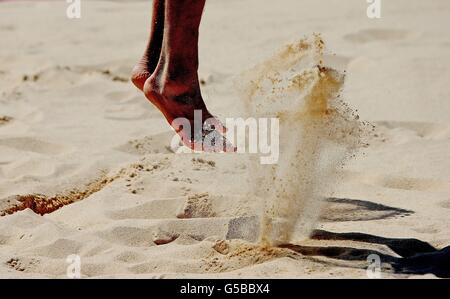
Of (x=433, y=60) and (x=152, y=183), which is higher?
(x=433, y=60)

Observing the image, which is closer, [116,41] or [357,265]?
[357,265]

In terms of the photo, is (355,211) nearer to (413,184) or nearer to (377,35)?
(413,184)

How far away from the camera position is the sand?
2703 mm

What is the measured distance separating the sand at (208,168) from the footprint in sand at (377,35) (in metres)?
0.01

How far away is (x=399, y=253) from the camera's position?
2695 millimetres

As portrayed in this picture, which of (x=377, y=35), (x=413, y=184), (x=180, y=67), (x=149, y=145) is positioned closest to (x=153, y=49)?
(x=180, y=67)

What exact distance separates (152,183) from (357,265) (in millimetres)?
1087

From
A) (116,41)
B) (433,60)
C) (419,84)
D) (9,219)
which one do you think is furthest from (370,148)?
(116,41)

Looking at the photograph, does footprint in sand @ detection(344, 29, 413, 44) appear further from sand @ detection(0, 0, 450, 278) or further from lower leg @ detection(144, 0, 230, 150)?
lower leg @ detection(144, 0, 230, 150)

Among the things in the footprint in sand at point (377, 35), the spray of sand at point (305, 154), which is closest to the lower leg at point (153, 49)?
the spray of sand at point (305, 154)

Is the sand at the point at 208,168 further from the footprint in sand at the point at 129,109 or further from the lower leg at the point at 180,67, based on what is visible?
the lower leg at the point at 180,67

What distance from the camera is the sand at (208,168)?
270 cm
